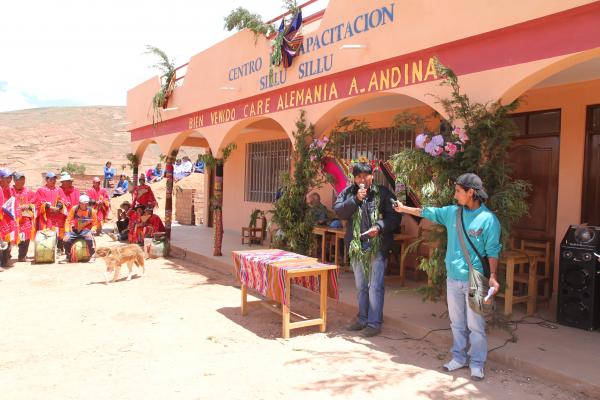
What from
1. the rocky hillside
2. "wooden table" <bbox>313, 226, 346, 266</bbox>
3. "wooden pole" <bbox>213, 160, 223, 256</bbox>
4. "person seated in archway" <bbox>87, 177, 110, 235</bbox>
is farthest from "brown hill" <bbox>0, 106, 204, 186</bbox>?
"wooden table" <bbox>313, 226, 346, 266</bbox>

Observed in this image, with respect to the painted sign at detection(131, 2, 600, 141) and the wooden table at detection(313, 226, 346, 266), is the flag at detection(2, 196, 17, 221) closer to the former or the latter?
the painted sign at detection(131, 2, 600, 141)

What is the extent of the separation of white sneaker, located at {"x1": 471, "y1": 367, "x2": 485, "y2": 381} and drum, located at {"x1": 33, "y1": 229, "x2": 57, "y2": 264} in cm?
822

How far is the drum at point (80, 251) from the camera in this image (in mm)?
9508

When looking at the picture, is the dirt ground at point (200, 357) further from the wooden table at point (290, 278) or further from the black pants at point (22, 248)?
the black pants at point (22, 248)

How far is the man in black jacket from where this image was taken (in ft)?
16.2

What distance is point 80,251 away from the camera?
376 inches

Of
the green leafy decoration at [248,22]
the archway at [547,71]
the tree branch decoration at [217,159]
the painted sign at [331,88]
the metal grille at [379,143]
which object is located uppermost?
the green leafy decoration at [248,22]

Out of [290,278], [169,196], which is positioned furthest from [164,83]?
[290,278]

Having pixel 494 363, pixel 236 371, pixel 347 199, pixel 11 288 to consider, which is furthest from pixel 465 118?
pixel 11 288

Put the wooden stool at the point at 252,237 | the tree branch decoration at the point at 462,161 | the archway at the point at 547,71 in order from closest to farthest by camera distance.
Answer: the archway at the point at 547,71 < the tree branch decoration at the point at 462,161 < the wooden stool at the point at 252,237

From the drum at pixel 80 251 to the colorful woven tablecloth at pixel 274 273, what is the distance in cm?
513

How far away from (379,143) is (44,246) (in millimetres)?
6703

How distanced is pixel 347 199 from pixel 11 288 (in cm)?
547

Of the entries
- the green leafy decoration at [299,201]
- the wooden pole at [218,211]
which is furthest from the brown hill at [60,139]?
the green leafy decoration at [299,201]
